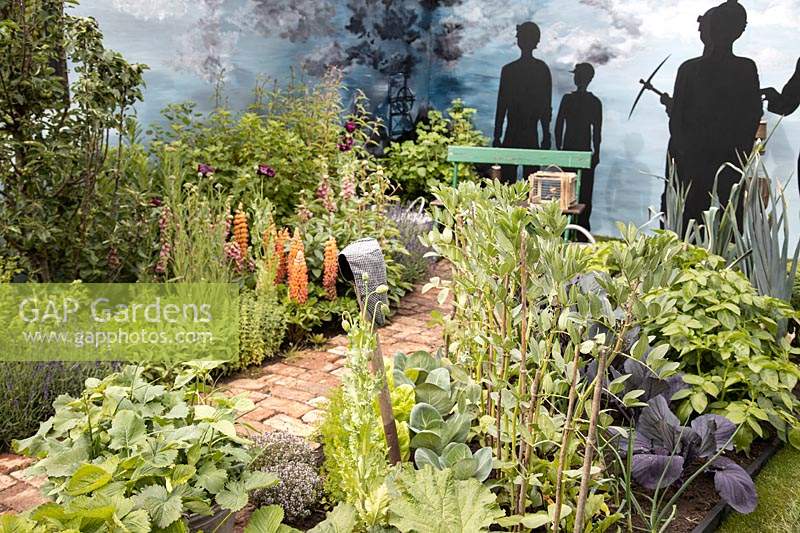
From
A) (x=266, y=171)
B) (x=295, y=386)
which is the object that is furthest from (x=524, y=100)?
(x=295, y=386)

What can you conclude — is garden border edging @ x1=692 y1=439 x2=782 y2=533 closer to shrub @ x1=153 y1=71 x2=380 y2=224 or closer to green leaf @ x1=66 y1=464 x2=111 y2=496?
green leaf @ x1=66 y1=464 x2=111 y2=496

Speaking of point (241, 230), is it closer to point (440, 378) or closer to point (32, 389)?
point (32, 389)

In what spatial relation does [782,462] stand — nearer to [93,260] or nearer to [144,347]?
[144,347]

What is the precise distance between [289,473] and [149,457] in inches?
26.8

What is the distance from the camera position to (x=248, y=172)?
17.3 ft

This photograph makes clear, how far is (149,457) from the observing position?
204 centimetres

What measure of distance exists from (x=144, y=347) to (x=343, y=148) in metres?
2.55

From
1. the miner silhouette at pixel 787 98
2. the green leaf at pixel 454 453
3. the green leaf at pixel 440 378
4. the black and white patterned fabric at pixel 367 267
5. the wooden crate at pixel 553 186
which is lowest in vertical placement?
the green leaf at pixel 454 453

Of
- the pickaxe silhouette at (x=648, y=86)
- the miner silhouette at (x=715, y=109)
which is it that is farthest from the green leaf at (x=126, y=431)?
the pickaxe silhouette at (x=648, y=86)

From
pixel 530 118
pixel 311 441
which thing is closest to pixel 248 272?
pixel 311 441

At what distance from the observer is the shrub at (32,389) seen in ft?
10.4

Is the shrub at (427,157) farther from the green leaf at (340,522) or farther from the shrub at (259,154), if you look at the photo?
the green leaf at (340,522)

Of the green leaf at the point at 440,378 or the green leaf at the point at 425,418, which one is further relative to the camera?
the green leaf at the point at 440,378

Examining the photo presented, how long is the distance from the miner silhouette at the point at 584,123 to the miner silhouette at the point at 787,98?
5.64ft
